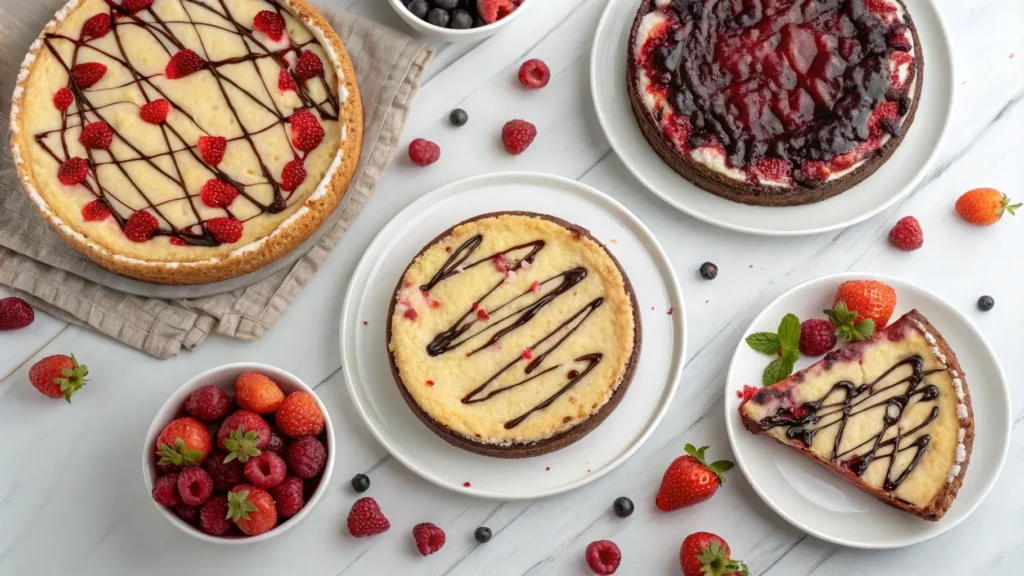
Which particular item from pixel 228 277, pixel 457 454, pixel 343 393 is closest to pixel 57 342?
pixel 228 277

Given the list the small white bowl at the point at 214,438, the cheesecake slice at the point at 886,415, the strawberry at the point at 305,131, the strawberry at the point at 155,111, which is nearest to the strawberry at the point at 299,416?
the small white bowl at the point at 214,438

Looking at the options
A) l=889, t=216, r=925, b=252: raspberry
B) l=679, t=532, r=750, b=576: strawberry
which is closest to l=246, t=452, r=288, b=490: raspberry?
l=679, t=532, r=750, b=576: strawberry

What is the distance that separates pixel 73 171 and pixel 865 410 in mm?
3105

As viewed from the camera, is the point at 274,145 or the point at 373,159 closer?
the point at 274,145

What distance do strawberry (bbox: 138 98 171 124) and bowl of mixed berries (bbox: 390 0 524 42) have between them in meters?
0.96

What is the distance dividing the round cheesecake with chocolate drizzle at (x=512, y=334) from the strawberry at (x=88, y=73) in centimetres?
136

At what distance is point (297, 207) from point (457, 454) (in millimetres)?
1121

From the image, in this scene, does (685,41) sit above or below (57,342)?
above

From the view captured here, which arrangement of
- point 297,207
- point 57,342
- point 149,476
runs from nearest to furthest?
point 149,476, point 297,207, point 57,342

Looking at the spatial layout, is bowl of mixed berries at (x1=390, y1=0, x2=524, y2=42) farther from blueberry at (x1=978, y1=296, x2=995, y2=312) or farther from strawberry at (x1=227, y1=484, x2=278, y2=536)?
blueberry at (x1=978, y1=296, x2=995, y2=312)

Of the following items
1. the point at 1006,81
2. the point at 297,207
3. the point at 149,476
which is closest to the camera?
the point at 149,476

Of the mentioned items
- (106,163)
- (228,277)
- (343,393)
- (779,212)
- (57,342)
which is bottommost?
(57,342)

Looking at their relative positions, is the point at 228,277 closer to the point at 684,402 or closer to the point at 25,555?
the point at 25,555

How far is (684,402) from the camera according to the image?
3373 millimetres
